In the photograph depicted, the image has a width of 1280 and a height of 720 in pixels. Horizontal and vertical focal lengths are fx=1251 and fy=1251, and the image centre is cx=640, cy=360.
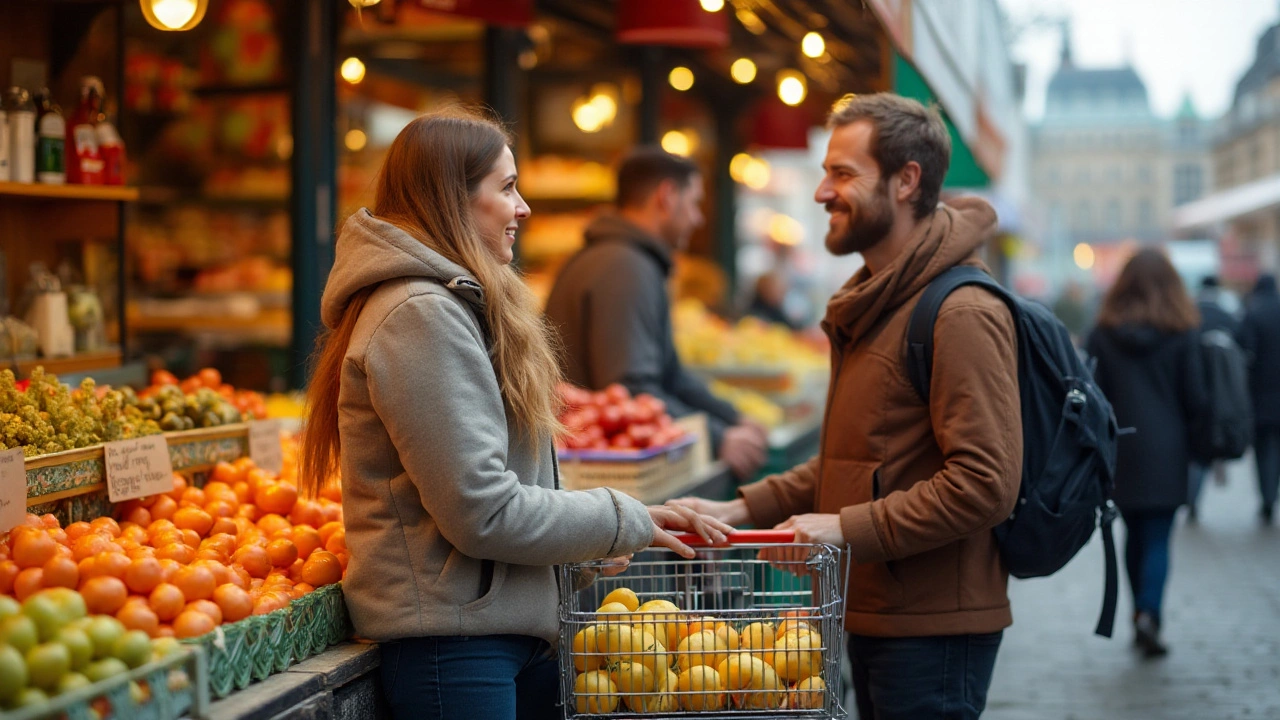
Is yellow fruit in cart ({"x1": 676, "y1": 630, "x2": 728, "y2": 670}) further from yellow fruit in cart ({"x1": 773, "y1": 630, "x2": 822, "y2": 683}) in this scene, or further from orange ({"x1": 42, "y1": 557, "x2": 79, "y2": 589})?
orange ({"x1": 42, "y1": 557, "x2": 79, "y2": 589})

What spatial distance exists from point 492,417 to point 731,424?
437 cm

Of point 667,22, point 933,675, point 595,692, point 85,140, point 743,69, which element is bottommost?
point 933,675

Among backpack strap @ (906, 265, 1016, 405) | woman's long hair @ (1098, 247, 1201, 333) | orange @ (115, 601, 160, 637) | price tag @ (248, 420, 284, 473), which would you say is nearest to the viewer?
orange @ (115, 601, 160, 637)

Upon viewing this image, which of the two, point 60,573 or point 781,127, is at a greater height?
point 781,127

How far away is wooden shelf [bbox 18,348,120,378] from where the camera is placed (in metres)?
4.43

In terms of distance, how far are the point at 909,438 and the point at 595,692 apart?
109cm

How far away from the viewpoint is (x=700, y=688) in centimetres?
268

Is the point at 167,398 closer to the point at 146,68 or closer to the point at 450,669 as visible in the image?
the point at 450,669

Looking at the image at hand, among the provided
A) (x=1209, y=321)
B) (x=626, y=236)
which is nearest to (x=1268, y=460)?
(x=1209, y=321)

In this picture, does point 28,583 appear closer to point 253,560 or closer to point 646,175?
point 253,560

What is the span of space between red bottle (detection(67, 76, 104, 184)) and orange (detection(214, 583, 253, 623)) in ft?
8.90

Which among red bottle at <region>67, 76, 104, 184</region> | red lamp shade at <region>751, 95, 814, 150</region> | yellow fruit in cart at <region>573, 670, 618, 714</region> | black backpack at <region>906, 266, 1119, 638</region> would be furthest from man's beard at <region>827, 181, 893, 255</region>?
red lamp shade at <region>751, 95, 814, 150</region>

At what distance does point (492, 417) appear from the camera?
2482mm

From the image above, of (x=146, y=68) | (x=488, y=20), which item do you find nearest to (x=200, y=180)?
(x=146, y=68)
